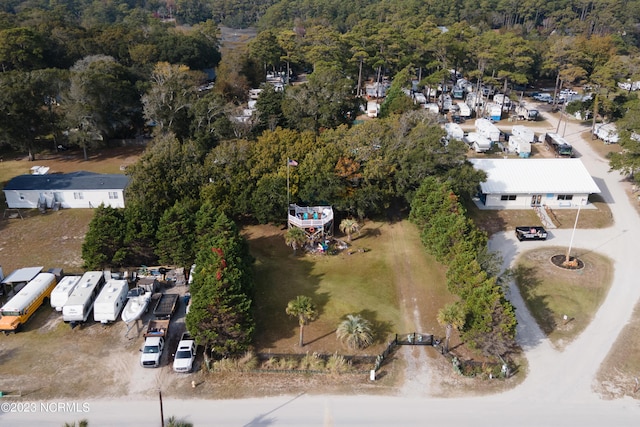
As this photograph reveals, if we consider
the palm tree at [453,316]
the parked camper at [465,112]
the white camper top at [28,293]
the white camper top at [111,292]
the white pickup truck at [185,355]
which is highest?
the parked camper at [465,112]

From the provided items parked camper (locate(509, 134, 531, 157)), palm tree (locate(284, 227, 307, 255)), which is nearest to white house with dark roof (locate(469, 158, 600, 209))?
parked camper (locate(509, 134, 531, 157))

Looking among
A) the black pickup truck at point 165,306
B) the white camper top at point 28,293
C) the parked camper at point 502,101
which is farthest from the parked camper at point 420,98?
the white camper top at point 28,293

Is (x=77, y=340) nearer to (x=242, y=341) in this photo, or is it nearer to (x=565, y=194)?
(x=242, y=341)

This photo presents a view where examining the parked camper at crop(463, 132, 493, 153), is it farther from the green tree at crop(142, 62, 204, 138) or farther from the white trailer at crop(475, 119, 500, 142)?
the green tree at crop(142, 62, 204, 138)

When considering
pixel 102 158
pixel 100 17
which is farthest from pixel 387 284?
pixel 100 17

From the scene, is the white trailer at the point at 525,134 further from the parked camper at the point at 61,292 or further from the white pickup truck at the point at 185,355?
the parked camper at the point at 61,292

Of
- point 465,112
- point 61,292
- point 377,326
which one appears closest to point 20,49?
point 61,292
